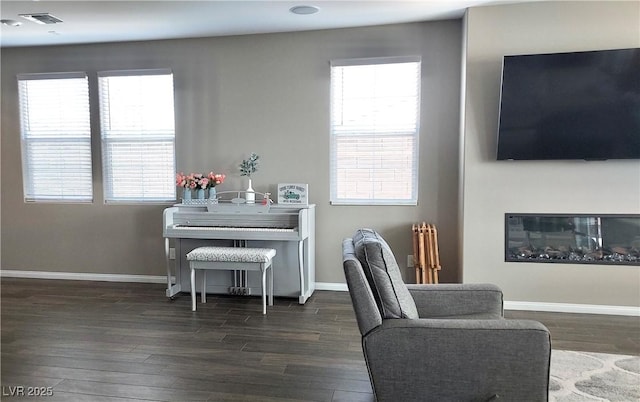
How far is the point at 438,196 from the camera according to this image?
13.4 feet

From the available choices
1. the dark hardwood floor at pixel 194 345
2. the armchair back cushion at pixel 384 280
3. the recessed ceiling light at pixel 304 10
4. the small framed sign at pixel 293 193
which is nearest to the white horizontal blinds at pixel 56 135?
the dark hardwood floor at pixel 194 345

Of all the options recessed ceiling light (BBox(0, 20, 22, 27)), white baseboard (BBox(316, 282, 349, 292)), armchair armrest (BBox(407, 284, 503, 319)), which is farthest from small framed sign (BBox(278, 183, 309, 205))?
recessed ceiling light (BBox(0, 20, 22, 27))

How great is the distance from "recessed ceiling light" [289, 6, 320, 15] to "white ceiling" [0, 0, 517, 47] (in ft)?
0.20

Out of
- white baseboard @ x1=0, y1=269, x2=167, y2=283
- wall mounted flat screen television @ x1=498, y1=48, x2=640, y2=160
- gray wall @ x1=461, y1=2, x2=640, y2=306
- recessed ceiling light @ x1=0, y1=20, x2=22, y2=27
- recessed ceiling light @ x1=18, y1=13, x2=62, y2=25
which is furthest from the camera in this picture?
white baseboard @ x1=0, y1=269, x2=167, y2=283

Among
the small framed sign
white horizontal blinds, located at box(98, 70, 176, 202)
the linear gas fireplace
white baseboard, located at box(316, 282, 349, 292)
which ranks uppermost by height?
white horizontal blinds, located at box(98, 70, 176, 202)

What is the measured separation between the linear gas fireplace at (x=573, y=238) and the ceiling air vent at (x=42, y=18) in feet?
14.3

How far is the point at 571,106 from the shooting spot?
3316 millimetres

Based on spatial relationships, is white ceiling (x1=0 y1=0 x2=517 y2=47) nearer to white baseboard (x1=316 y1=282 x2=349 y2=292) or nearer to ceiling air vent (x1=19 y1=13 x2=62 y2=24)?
ceiling air vent (x1=19 y1=13 x2=62 y2=24)

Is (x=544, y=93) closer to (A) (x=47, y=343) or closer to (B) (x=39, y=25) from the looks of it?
(A) (x=47, y=343)

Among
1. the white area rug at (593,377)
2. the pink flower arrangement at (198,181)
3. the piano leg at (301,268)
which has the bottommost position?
the white area rug at (593,377)

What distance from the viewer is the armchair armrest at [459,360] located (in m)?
1.74

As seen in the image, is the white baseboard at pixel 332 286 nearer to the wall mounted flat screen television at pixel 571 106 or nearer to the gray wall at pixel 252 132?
the gray wall at pixel 252 132

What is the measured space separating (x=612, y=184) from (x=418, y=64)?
1.96 m

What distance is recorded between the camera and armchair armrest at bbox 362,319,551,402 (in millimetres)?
1738
